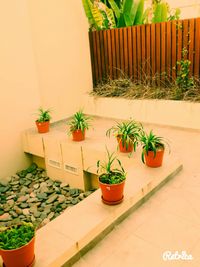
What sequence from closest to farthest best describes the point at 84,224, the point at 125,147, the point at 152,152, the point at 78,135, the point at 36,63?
the point at 84,224 → the point at 152,152 → the point at 125,147 → the point at 78,135 → the point at 36,63

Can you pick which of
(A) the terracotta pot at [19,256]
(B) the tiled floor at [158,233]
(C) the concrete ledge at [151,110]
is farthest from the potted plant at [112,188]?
(C) the concrete ledge at [151,110]

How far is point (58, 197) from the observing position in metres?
3.51

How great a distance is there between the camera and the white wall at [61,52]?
4.40 meters


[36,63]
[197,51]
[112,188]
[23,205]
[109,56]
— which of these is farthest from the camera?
[109,56]

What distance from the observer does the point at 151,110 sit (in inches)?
171

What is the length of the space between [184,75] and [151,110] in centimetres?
73

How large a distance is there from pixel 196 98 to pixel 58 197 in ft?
7.94

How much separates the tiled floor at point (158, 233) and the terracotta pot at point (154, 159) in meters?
0.23

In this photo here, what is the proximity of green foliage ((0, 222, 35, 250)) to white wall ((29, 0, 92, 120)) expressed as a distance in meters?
3.24

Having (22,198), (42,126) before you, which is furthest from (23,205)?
(42,126)

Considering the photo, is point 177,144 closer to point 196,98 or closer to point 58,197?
point 196,98

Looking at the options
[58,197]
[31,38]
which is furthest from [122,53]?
[58,197]

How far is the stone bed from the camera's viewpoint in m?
3.14

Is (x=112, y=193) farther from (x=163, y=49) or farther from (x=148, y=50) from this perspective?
(x=148, y=50)
